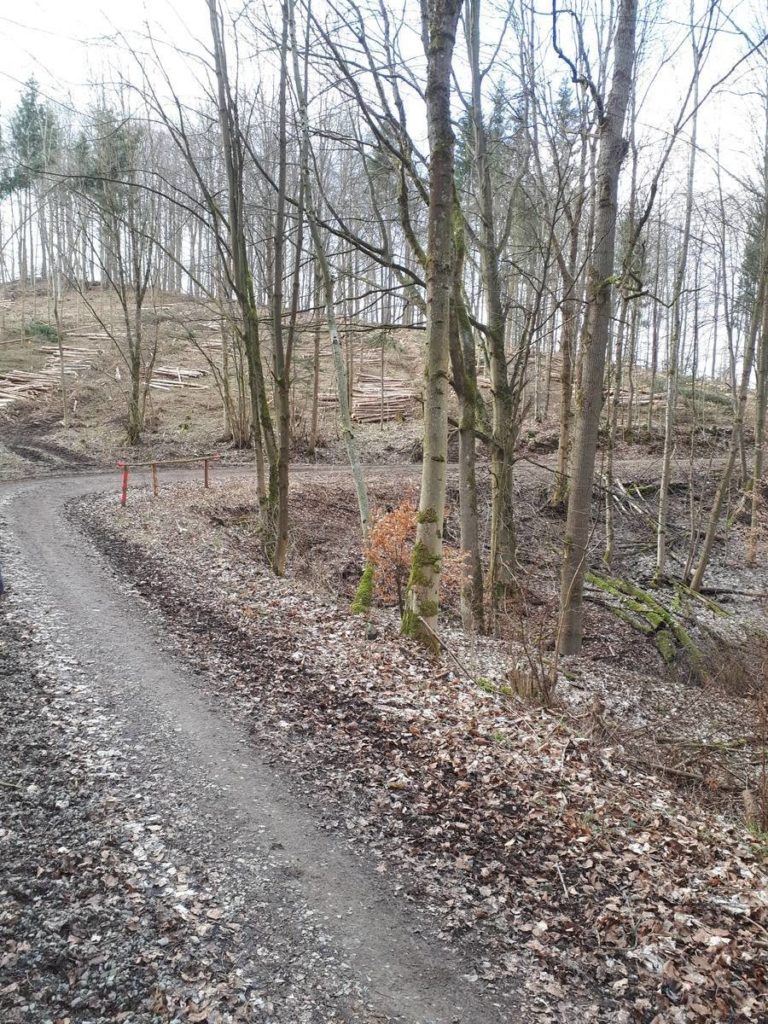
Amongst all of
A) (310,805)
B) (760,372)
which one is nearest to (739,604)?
(760,372)

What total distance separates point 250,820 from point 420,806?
1257mm

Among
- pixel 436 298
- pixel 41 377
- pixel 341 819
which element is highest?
pixel 41 377

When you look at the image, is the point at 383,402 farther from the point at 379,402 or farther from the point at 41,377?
the point at 41,377

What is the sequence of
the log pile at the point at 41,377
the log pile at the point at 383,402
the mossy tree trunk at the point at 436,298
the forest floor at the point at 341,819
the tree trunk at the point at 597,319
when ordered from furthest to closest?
the log pile at the point at 41,377
the log pile at the point at 383,402
the tree trunk at the point at 597,319
the mossy tree trunk at the point at 436,298
the forest floor at the point at 341,819

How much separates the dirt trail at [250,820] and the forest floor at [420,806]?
2 cm

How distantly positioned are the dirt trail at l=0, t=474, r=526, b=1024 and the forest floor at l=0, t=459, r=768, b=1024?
0.7 inches

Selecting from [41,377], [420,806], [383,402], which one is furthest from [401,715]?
[41,377]

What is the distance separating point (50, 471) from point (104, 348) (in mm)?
20690

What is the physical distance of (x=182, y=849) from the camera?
14.4 ft

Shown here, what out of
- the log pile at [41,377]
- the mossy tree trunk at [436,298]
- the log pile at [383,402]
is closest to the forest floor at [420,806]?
the mossy tree trunk at [436,298]

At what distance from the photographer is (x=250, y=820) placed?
4746 millimetres

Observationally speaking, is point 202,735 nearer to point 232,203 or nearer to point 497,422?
point 497,422

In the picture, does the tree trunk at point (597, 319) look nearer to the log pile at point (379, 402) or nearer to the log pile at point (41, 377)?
the log pile at point (379, 402)

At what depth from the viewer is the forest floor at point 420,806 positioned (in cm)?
349
